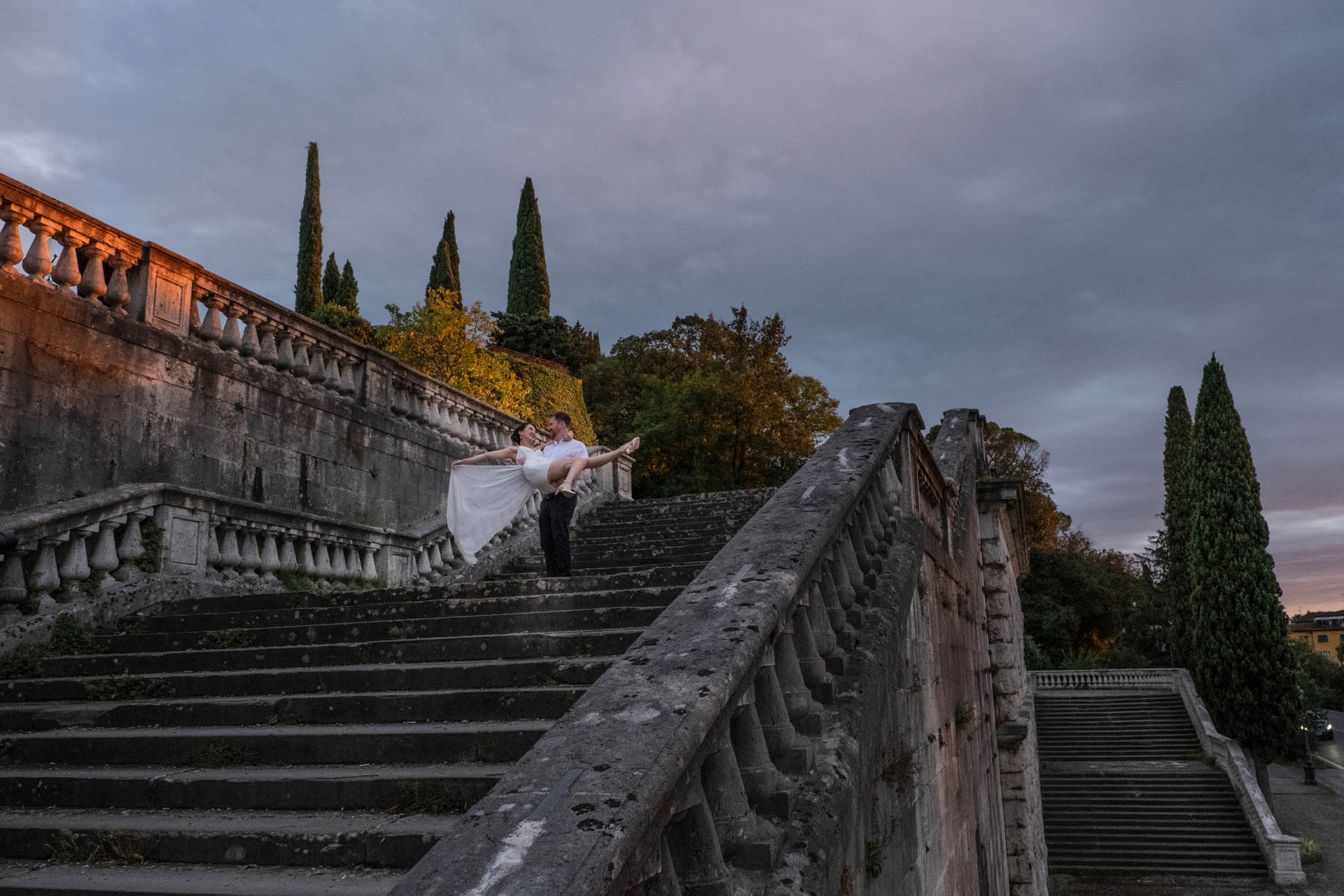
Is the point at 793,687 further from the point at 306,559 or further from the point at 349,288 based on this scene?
the point at 349,288

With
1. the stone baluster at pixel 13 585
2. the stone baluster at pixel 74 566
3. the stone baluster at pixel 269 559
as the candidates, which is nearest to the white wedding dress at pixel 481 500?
the stone baluster at pixel 269 559

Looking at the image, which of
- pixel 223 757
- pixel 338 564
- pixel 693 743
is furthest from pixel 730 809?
pixel 338 564

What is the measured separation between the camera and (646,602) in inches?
216

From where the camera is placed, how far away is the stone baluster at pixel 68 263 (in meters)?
7.75

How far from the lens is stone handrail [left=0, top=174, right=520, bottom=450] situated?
749cm

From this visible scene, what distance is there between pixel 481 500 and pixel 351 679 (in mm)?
4143

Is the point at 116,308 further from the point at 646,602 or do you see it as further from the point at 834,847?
the point at 834,847

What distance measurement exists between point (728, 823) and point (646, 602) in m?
3.17

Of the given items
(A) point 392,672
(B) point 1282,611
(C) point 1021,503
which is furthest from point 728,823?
(B) point 1282,611

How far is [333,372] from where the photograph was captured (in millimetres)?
10664

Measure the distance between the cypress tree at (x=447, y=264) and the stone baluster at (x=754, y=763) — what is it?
3853cm

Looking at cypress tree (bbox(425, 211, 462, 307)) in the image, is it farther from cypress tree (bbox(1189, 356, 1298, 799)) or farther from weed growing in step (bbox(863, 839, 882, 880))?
weed growing in step (bbox(863, 839, 882, 880))

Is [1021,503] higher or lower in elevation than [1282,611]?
higher

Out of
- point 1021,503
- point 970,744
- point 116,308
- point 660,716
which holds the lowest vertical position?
point 970,744
